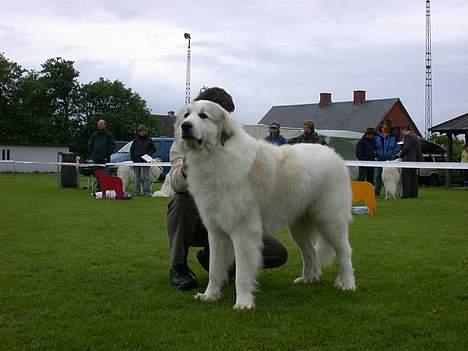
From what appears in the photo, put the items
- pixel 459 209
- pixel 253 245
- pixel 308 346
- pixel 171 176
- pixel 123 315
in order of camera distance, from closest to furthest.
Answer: pixel 308 346 → pixel 123 315 → pixel 253 245 → pixel 171 176 → pixel 459 209

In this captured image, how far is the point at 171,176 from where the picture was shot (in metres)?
4.77

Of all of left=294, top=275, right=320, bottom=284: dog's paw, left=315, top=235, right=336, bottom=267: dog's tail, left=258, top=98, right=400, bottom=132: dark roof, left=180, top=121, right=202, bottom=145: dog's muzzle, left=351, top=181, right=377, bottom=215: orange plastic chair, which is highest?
left=258, top=98, right=400, bottom=132: dark roof

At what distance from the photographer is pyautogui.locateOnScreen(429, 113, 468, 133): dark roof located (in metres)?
23.3

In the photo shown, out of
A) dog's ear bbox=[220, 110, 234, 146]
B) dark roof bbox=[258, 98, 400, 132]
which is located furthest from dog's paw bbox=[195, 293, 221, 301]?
dark roof bbox=[258, 98, 400, 132]

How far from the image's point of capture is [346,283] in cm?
478

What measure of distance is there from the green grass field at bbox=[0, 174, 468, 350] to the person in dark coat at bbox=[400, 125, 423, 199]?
7.16m

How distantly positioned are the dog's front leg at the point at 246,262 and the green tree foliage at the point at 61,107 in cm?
4830

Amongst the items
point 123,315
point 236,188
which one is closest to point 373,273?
point 236,188

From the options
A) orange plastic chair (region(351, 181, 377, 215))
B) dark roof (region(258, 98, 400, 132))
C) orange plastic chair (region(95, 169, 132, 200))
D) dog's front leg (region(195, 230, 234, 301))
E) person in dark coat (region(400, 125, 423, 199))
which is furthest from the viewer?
dark roof (region(258, 98, 400, 132))

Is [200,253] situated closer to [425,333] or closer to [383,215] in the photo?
[425,333]

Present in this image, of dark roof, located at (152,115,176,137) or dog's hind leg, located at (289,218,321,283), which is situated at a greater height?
dark roof, located at (152,115,176,137)

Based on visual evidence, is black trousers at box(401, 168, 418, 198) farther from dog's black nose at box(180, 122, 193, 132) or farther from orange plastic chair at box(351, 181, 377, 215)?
dog's black nose at box(180, 122, 193, 132)

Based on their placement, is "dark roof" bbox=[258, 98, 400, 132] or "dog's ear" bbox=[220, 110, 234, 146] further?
"dark roof" bbox=[258, 98, 400, 132]

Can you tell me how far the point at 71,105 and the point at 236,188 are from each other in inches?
2082
